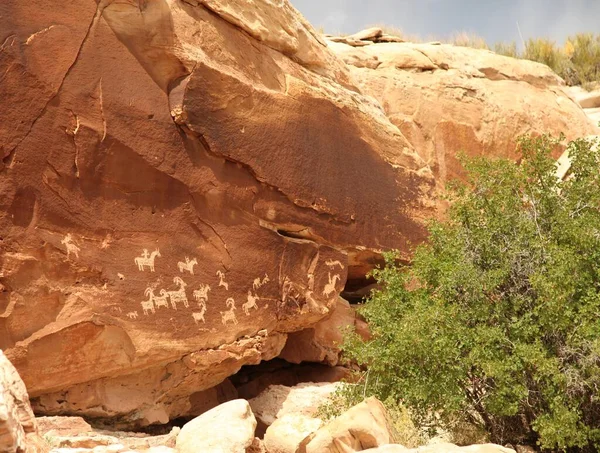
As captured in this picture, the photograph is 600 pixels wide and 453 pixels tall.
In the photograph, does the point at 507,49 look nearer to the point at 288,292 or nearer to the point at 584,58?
the point at 584,58

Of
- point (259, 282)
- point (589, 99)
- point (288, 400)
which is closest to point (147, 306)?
point (259, 282)

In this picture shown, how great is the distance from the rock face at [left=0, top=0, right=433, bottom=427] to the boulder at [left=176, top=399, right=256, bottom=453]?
1.07 meters

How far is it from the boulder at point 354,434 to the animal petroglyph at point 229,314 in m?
1.63

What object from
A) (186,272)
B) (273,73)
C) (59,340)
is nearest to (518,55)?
(273,73)

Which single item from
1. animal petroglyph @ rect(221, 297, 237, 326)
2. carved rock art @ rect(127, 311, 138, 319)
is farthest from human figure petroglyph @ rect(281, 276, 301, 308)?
carved rock art @ rect(127, 311, 138, 319)

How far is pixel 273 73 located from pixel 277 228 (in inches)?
61.8

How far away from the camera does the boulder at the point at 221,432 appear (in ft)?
17.6

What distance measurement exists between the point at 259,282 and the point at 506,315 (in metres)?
2.21

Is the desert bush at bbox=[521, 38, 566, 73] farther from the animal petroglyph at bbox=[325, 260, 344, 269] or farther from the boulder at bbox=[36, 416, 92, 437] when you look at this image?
the boulder at bbox=[36, 416, 92, 437]

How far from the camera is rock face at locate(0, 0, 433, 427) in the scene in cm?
609

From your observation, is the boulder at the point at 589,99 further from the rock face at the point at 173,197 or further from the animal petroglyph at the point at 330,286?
the animal petroglyph at the point at 330,286

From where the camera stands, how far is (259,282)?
7.30 metres

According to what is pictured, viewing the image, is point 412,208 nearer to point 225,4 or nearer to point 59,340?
point 225,4

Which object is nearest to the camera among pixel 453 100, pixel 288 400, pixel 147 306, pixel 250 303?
pixel 147 306
